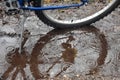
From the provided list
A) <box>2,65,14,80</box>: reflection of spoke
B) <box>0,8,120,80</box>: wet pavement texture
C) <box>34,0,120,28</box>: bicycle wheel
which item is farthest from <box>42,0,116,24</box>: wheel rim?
<box>2,65,14,80</box>: reflection of spoke

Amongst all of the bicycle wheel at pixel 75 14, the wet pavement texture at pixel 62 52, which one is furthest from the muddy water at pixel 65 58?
the bicycle wheel at pixel 75 14

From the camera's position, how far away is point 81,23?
4.22 m

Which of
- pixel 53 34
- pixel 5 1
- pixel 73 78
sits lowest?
pixel 73 78

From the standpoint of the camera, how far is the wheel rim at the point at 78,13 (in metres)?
4.14

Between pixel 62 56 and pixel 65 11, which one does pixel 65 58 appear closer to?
pixel 62 56

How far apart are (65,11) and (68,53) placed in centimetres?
98

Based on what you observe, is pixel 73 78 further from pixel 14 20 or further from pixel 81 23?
pixel 14 20

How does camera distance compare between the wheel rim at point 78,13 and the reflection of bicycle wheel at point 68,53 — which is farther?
the wheel rim at point 78,13

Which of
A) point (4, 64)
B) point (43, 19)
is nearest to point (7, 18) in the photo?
point (43, 19)

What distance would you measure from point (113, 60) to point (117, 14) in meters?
1.07

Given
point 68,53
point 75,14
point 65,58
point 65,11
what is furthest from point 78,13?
point 65,58

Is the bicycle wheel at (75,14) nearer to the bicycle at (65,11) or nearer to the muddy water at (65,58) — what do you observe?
the bicycle at (65,11)

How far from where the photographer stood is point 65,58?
12.3 feet

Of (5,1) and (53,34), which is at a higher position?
(5,1)
